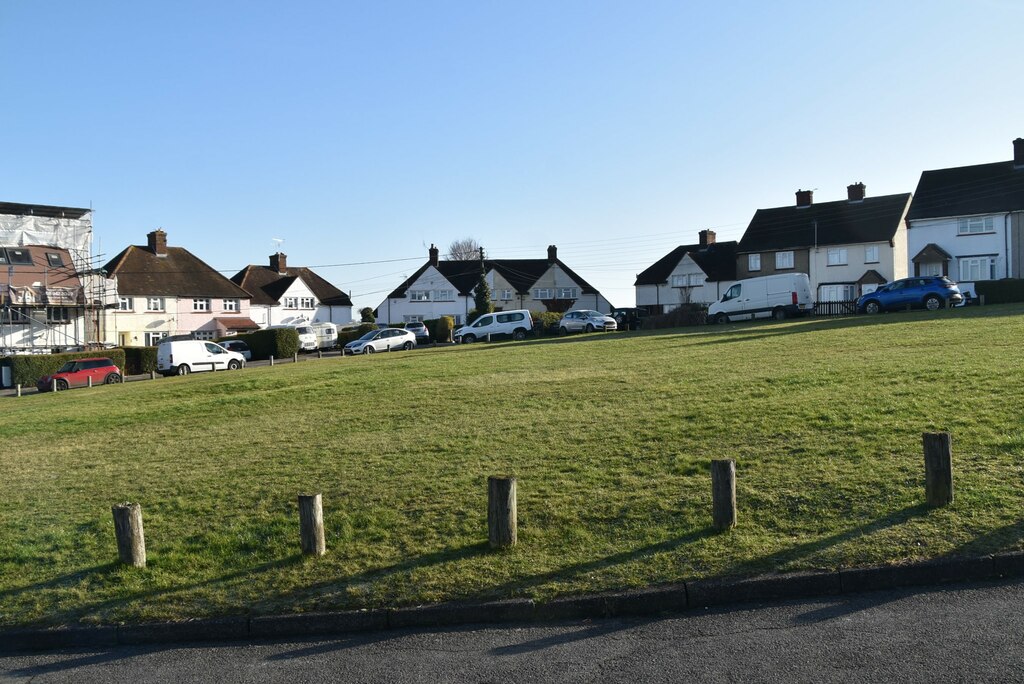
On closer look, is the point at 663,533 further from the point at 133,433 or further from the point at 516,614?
the point at 133,433

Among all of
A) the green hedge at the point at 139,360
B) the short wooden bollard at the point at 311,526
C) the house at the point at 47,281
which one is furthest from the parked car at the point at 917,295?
the house at the point at 47,281

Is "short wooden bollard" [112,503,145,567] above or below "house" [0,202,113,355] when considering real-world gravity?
below

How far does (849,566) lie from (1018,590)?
135 cm

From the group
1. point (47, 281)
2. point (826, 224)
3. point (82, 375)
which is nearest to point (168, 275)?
point (47, 281)

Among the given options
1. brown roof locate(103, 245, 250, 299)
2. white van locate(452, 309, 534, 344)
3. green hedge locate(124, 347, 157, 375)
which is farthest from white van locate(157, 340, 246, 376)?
brown roof locate(103, 245, 250, 299)

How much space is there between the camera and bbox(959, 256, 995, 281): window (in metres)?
51.9

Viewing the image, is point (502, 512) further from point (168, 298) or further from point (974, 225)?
point (168, 298)

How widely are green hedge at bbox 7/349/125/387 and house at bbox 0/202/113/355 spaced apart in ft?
38.2

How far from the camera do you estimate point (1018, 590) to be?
7.34 m

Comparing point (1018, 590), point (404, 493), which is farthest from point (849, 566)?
point (404, 493)

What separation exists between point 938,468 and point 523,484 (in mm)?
4746

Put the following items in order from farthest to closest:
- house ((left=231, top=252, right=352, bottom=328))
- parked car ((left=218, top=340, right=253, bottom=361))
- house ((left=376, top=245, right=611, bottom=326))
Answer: house ((left=376, top=245, right=611, bottom=326)) < house ((left=231, top=252, right=352, bottom=328)) < parked car ((left=218, top=340, right=253, bottom=361))

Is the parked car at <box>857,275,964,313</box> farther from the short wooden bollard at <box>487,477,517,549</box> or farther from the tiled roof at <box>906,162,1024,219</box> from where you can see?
the short wooden bollard at <box>487,477,517,549</box>

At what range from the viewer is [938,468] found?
889 cm
